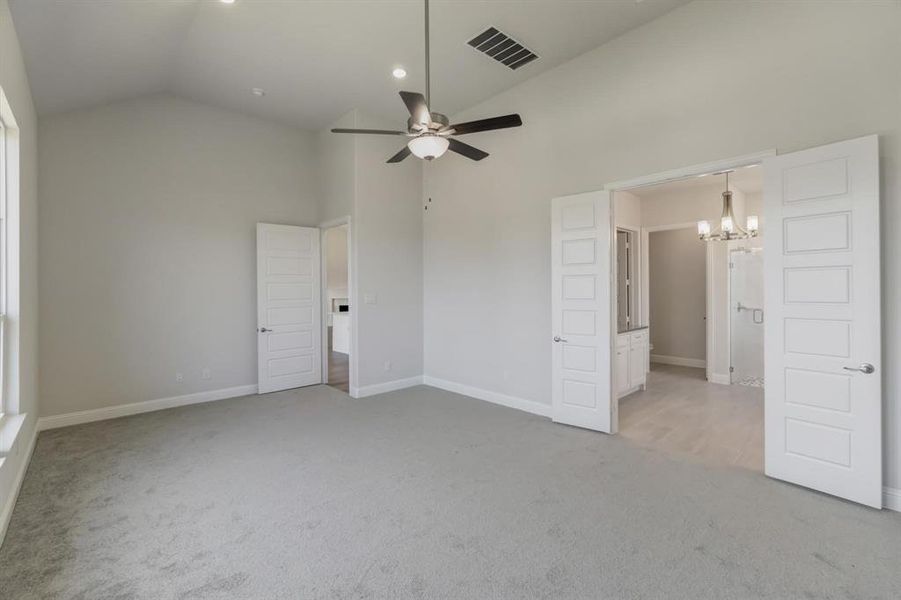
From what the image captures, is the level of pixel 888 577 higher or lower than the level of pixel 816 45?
lower

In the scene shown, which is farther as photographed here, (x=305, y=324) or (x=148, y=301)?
(x=305, y=324)

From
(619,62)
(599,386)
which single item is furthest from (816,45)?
(599,386)

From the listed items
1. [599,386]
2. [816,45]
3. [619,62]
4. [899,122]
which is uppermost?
[619,62]

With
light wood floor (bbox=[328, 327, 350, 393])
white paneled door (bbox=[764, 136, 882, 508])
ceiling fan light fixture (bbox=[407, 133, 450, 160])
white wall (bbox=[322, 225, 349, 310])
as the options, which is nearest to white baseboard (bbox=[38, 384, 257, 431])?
light wood floor (bbox=[328, 327, 350, 393])

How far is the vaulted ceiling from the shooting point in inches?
126

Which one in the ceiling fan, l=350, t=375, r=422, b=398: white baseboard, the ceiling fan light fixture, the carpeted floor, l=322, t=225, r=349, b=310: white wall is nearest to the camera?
the carpeted floor

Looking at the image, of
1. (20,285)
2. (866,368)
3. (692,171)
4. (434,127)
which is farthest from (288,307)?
(866,368)

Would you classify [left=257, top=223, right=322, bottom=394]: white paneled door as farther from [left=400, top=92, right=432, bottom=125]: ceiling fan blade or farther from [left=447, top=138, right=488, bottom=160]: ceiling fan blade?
[left=400, top=92, right=432, bottom=125]: ceiling fan blade

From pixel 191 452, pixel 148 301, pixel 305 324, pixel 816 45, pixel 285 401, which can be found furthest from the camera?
pixel 305 324

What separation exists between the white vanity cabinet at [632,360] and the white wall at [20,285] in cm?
541

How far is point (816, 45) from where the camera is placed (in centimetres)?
281

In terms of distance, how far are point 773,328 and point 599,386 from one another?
1.49 m

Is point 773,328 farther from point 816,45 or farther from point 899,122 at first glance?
point 816,45

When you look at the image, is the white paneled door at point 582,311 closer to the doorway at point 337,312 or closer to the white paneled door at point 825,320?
the white paneled door at point 825,320
